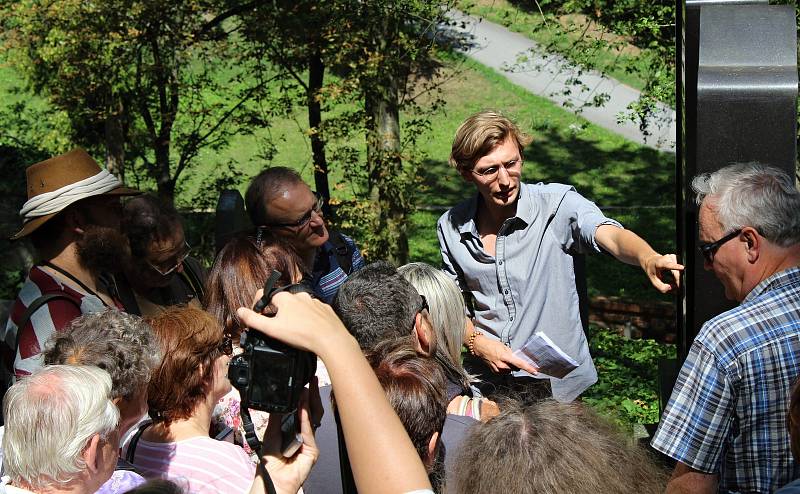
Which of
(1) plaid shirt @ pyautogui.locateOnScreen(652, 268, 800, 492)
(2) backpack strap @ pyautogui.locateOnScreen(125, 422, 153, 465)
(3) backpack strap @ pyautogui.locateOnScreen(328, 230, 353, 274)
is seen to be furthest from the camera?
(3) backpack strap @ pyautogui.locateOnScreen(328, 230, 353, 274)

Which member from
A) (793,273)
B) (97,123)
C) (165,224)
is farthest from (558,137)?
(793,273)

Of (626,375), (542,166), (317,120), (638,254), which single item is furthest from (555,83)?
(638,254)

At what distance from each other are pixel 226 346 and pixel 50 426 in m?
0.87

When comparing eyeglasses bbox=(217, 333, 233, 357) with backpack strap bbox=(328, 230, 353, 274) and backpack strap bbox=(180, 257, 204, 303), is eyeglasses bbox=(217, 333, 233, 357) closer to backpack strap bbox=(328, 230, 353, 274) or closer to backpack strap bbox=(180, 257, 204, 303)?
backpack strap bbox=(180, 257, 204, 303)

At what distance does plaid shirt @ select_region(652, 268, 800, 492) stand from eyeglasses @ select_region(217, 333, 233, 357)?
1.34m

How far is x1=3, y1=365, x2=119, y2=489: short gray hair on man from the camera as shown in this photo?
2.13m

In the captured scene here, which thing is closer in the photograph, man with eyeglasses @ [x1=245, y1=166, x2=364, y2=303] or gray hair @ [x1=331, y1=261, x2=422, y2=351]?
gray hair @ [x1=331, y1=261, x2=422, y2=351]

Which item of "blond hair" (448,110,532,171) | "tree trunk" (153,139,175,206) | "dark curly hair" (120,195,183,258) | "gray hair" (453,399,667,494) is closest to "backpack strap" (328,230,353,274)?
"dark curly hair" (120,195,183,258)

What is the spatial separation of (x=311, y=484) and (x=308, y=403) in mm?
730

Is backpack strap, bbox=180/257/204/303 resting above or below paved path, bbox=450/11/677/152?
above

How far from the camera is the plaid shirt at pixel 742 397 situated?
233 centimetres

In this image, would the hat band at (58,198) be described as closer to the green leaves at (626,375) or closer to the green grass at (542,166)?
the green leaves at (626,375)

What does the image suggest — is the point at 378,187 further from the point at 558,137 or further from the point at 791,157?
the point at 558,137

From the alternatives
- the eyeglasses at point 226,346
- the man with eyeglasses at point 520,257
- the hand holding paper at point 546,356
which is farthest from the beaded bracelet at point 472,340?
the eyeglasses at point 226,346
